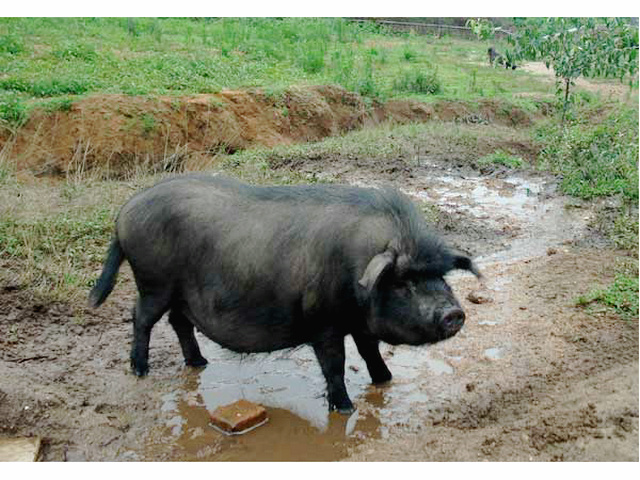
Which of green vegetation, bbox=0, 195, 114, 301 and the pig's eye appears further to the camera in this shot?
green vegetation, bbox=0, 195, 114, 301

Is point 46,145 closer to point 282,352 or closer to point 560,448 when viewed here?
point 282,352

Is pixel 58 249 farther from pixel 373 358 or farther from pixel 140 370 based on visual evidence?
pixel 373 358

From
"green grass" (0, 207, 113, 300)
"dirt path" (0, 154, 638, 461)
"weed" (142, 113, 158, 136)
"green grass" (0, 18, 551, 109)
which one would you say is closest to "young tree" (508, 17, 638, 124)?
"dirt path" (0, 154, 638, 461)

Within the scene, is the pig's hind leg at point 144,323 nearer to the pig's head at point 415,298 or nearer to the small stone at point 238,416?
the small stone at point 238,416

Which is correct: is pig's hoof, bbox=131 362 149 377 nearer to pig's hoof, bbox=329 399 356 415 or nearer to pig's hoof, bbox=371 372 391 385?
pig's hoof, bbox=329 399 356 415

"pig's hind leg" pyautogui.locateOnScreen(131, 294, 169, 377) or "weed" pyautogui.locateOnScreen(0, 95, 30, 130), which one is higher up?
"weed" pyautogui.locateOnScreen(0, 95, 30, 130)

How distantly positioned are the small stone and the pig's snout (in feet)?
4.45

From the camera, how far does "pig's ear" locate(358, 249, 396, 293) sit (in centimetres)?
415

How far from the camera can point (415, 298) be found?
173 inches

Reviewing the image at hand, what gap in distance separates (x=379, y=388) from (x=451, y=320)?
1198 mm

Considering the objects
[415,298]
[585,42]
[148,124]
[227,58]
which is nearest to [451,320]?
[415,298]

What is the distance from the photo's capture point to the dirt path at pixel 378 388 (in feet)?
13.9
